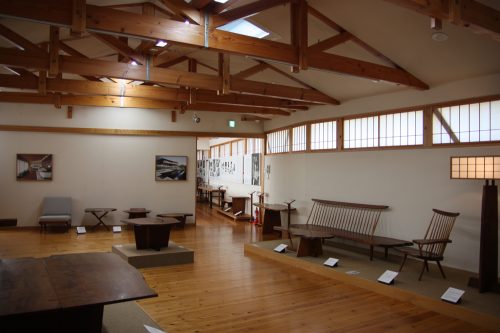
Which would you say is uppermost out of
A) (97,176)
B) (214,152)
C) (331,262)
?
(214,152)

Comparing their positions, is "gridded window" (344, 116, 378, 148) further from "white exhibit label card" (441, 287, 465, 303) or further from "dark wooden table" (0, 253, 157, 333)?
"dark wooden table" (0, 253, 157, 333)

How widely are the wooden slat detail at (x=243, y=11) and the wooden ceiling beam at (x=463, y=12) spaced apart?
190 cm

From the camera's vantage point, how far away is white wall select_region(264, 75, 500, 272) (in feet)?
17.8

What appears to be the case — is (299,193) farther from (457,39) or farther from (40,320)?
(40,320)

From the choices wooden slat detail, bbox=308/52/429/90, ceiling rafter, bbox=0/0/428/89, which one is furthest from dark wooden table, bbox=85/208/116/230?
wooden slat detail, bbox=308/52/429/90

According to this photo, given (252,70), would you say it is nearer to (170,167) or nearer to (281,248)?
(281,248)

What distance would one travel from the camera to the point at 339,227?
767 cm

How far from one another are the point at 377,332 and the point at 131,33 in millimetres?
4044

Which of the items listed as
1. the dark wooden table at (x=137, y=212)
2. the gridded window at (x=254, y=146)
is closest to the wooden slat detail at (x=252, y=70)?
the gridded window at (x=254, y=146)

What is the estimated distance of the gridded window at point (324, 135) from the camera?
8203 mm

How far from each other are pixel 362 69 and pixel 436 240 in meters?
2.69

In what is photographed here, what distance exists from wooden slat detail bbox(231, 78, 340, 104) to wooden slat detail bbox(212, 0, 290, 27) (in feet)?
6.03

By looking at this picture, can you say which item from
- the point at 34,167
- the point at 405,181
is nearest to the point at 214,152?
the point at 34,167

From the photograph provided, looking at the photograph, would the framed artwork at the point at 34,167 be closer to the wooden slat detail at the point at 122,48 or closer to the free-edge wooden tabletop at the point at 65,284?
the wooden slat detail at the point at 122,48
